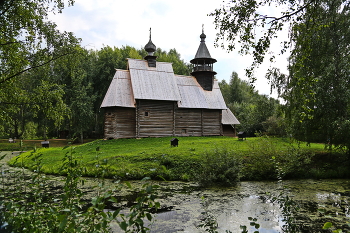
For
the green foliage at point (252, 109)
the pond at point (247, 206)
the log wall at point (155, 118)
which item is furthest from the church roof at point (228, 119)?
the pond at point (247, 206)

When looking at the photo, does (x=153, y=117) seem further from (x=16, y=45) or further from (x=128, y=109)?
(x=16, y=45)

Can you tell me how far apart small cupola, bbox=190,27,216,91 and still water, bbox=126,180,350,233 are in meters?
19.2

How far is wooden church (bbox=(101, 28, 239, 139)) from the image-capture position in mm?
23984

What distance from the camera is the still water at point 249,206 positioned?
6254mm

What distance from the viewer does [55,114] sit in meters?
8.58

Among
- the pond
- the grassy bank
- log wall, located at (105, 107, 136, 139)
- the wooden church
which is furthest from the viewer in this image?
the wooden church

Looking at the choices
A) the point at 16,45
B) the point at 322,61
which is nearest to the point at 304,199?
the point at 322,61

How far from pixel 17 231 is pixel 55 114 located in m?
5.78

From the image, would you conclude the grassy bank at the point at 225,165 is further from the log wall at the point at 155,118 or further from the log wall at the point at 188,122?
the log wall at the point at 188,122

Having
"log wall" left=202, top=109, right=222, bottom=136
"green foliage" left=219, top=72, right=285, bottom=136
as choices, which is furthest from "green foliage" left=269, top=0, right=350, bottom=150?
"log wall" left=202, top=109, right=222, bottom=136

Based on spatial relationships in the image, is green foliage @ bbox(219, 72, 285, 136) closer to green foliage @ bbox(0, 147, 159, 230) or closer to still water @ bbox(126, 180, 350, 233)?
still water @ bbox(126, 180, 350, 233)

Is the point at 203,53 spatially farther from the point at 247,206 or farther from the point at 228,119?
the point at 247,206

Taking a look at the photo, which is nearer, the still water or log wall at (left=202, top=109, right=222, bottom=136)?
the still water

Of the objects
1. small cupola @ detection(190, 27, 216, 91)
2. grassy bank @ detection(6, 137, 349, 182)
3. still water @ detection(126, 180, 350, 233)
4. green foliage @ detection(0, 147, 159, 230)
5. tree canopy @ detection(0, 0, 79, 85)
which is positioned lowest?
still water @ detection(126, 180, 350, 233)
